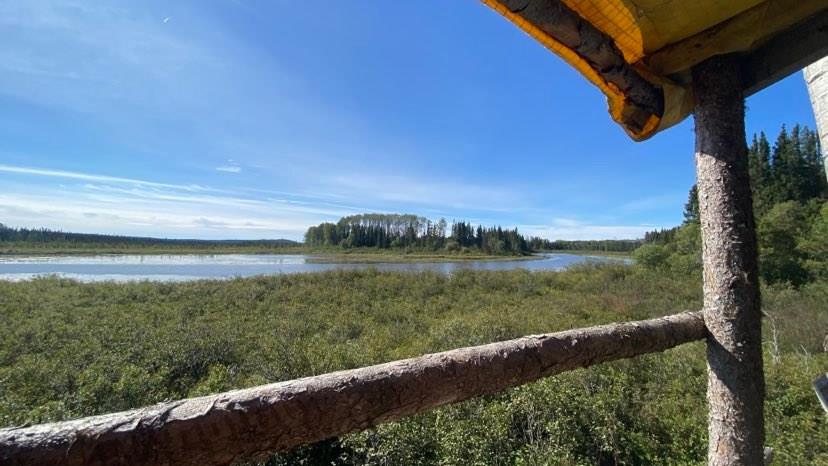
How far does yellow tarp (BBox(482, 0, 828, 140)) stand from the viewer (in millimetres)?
1013

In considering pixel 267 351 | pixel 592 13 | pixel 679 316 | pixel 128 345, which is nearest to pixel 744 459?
pixel 679 316

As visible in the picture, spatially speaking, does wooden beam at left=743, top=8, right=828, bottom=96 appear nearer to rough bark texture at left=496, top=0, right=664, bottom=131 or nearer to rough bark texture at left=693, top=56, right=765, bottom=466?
rough bark texture at left=693, top=56, right=765, bottom=466

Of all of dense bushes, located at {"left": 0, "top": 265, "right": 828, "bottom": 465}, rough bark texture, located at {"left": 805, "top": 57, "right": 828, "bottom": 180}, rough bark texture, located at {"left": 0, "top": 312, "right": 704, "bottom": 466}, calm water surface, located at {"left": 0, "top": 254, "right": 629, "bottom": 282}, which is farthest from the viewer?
calm water surface, located at {"left": 0, "top": 254, "right": 629, "bottom": 282}

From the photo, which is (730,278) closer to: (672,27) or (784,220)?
(672,27)

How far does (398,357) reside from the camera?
22.9 ft

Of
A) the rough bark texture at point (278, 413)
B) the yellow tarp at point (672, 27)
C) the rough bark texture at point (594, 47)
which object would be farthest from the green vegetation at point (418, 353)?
the yellow tarp at point (672, 27)

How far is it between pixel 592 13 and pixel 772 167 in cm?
4342

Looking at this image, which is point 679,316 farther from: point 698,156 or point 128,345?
point 128,345

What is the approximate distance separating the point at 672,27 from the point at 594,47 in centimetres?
23

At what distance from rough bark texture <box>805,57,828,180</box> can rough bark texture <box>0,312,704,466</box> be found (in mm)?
1932

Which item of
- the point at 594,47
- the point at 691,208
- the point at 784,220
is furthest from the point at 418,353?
the point at 691,208

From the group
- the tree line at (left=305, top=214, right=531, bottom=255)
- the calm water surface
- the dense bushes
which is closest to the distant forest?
the tree line at (left=305, top=214, right=531, bottom=255)

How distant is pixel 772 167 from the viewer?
3031 cm

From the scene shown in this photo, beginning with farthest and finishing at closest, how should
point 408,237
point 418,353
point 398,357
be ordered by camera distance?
point 408,237
point 418,353
point 398,357
